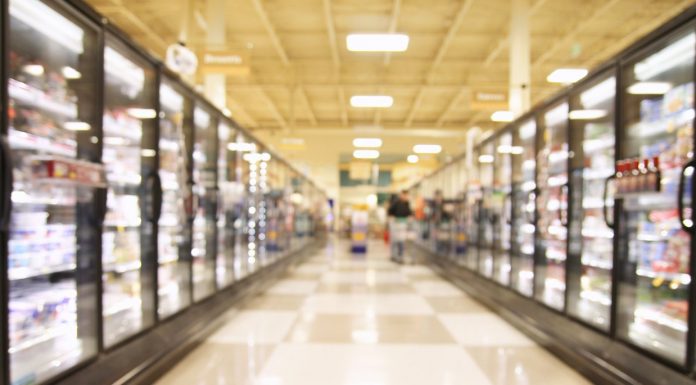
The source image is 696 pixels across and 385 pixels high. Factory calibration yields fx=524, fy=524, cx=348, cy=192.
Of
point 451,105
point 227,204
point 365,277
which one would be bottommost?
point 365,277

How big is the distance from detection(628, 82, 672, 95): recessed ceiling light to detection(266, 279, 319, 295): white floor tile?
174 inches

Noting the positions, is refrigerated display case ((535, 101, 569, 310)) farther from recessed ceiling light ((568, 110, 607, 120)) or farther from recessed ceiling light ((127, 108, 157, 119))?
recessed ceiling light ((127, 108, 157, 119))

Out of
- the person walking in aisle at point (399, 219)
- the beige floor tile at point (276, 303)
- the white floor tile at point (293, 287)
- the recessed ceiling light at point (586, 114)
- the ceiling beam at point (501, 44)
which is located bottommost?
the white floor tile at point (293, 287)

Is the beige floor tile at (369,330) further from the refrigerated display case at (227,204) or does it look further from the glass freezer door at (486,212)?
the glass freezer door at (486,212)

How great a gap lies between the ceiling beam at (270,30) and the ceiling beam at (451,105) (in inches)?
225

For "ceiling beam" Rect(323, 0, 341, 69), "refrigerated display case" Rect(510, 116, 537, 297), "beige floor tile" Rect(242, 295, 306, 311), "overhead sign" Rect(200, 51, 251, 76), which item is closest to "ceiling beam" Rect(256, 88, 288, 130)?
"ceiling beam" Rect(323, 0, 341, 69)

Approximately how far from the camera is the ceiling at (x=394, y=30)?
10.5 metres

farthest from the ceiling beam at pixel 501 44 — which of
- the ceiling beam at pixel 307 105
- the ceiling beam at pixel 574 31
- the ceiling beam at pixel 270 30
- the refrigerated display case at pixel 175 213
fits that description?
the refrigerated display case at pixel 175 213

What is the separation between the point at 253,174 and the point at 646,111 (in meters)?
4.97

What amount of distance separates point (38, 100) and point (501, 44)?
1112 centimetres

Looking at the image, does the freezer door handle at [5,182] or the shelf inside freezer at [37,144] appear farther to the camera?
the shelf inside freezer at [37,144]

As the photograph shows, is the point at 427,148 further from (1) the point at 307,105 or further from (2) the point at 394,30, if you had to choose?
(2) the point at 394,30

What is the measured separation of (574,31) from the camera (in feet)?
37.2

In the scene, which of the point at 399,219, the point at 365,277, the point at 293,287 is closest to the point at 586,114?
the point at 293,287
